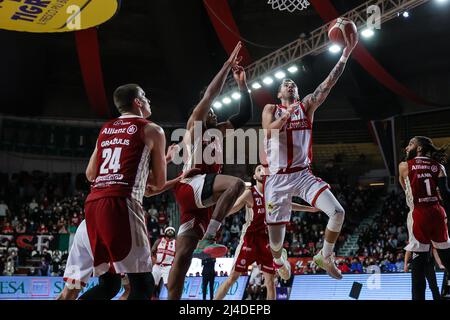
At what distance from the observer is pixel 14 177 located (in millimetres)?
22875

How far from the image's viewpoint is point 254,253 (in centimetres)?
798

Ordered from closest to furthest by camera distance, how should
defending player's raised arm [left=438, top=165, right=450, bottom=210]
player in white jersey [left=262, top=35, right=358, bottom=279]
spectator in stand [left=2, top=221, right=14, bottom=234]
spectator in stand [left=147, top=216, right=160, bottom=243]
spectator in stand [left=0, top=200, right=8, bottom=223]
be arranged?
1. defending player's raised arm [left=438, top=165, right=450, bottom=210]
2. player in white jersey [left=262, top=35, right=358, bottom=279]
3. spectator in stand [left=147, top=216, right=160, bottom=243]
4. spectator in stand [left=2, top=221, right=14, bottom=234]
5. spectator in stand [left=0, top=200, right=8, bottom=223]

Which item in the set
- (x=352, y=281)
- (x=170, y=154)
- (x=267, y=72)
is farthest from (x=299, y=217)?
(x=170, y=154)

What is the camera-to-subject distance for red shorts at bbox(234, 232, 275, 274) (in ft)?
25.8

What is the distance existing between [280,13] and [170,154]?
17897 mm

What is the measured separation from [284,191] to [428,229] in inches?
64.1

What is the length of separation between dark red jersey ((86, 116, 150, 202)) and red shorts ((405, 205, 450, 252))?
3.33 metres

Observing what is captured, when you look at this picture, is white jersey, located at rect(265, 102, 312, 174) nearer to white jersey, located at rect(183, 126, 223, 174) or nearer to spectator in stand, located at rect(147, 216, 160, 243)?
white jersey, located at rect(183, 126, 223, 174)

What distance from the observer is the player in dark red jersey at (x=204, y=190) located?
15.9 feet

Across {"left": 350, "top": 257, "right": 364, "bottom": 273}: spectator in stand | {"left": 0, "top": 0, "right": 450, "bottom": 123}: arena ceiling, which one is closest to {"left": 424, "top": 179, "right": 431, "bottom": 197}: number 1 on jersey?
{"left": 350, "top": 257, "right": 364, "bottom": 273}: spectator in stand

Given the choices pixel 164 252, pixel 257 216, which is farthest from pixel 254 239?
pixel 164 252

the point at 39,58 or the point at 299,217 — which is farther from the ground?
the point at 39,58

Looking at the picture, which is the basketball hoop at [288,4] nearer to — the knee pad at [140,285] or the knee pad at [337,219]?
the knee pad at [337,219]
